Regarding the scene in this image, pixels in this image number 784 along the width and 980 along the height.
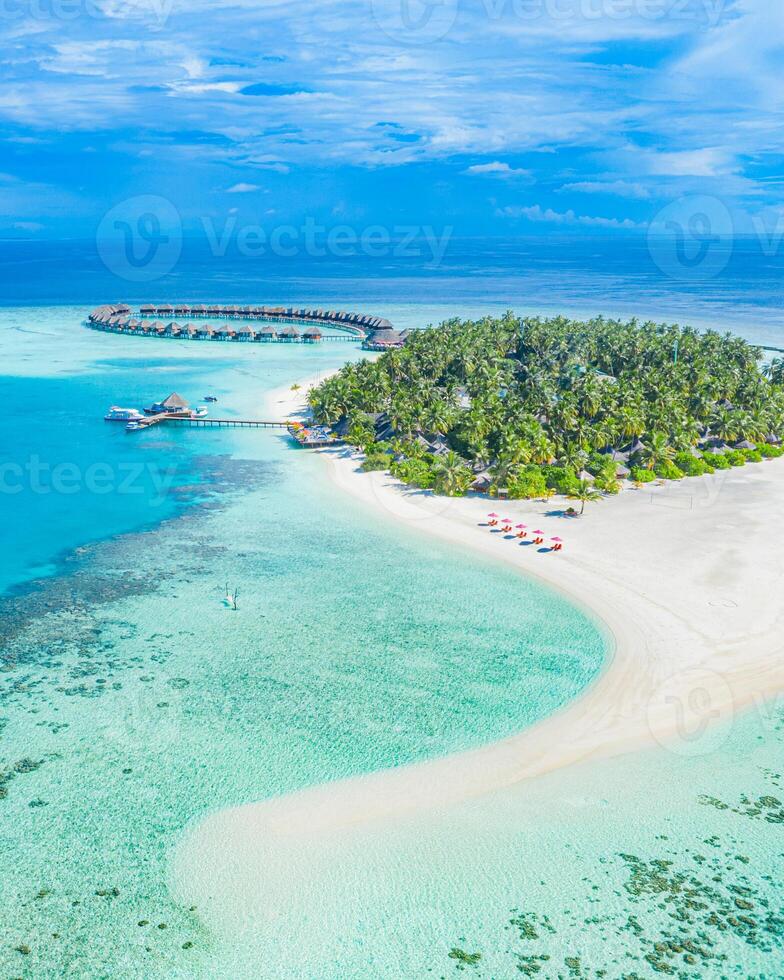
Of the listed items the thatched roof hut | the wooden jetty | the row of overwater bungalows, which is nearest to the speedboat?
the wooden jetty

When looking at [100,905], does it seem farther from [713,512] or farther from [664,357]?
[664,357]

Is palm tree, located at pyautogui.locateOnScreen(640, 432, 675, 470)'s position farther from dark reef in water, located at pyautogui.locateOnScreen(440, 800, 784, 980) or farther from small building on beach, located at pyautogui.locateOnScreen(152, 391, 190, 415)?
small building on beach, located at pyautogui.locateOnScreen(152, 391, 190, 415)

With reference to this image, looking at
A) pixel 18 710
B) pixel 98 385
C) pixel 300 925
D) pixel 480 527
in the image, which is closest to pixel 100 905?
pixel 300 925

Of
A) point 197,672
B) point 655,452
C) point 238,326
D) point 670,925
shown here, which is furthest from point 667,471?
point 238,326

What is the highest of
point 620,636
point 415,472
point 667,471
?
point 667,471

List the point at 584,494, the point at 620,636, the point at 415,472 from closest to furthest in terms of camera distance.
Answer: the point at 620,636 → the point at 584,494 → the point at 415,472

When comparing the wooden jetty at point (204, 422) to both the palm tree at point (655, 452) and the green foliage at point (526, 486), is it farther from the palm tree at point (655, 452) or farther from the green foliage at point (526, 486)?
the palm tree at point (655, 452)

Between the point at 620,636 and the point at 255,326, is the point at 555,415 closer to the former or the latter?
the point at 620,636
